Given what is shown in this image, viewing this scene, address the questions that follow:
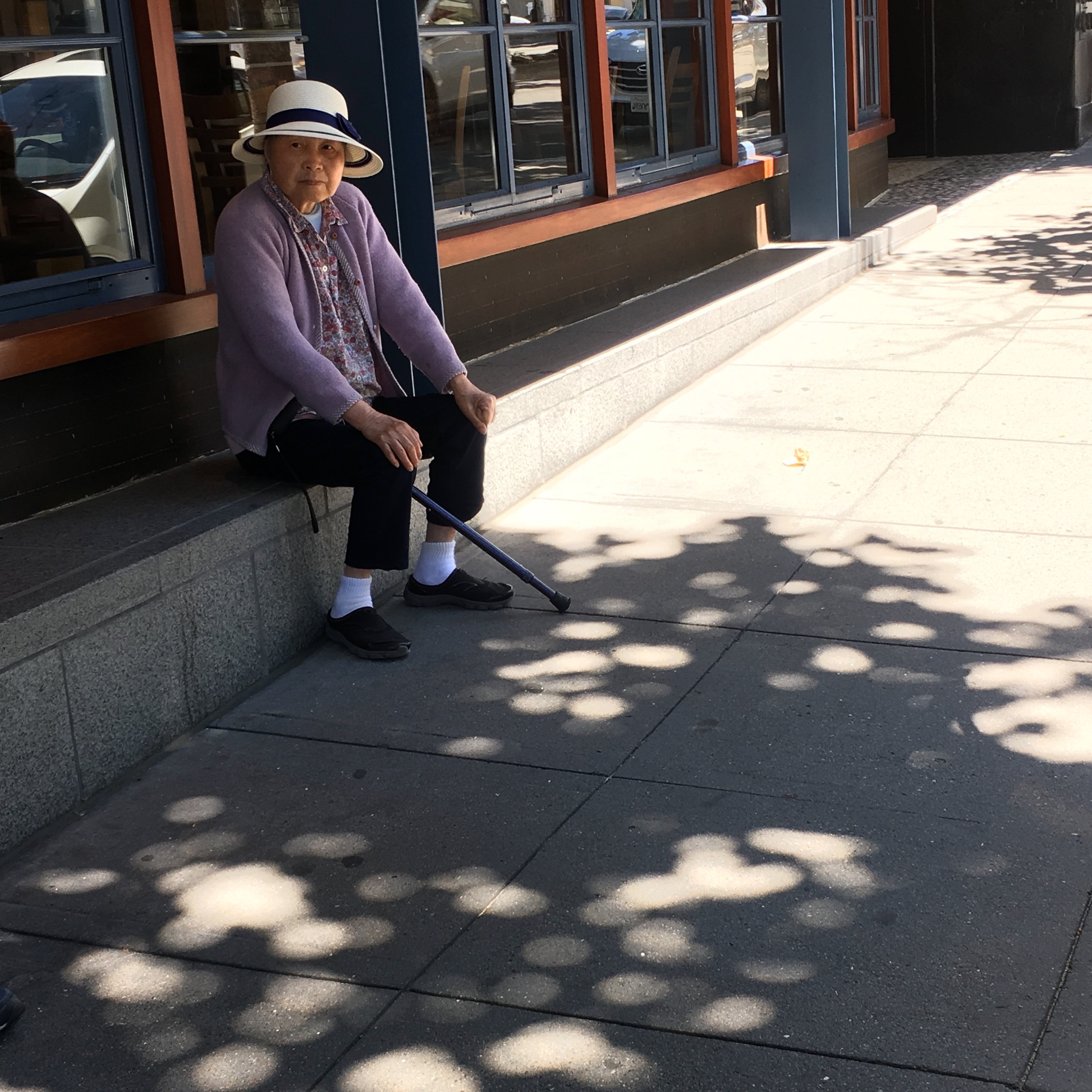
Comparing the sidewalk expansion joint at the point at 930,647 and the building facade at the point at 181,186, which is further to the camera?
the building facade at the point at 181,186

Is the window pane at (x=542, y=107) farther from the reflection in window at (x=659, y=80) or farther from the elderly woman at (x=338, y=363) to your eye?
the elderly woman at (x=338, y=363)

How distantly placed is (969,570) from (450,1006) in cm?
284

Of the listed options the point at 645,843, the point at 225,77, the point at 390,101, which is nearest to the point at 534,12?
the point at 390,101

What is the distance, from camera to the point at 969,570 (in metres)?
5.06

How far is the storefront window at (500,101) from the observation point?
7094 millimetres

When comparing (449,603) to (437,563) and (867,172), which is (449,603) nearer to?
(437,563)

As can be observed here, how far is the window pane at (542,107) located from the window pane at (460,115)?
22 centimetres

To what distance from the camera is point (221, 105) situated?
542 cm

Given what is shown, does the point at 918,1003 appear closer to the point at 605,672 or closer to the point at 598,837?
the point at 598,837

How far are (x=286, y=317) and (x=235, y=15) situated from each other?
64.1 inches

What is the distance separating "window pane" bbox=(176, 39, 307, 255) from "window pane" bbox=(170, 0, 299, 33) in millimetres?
57

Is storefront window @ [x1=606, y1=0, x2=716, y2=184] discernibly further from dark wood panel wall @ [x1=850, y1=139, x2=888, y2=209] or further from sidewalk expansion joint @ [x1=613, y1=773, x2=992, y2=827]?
sidewalk expansion joint @ [x1=613, y1=773, x2=992, y2=827]

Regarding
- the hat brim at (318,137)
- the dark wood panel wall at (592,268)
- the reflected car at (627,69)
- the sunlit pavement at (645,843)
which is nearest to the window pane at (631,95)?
the reflected car at (627,69)

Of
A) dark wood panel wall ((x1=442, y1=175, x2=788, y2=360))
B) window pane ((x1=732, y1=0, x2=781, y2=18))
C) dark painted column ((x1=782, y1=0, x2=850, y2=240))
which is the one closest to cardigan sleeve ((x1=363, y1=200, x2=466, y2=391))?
dark wood panel wall ((x1=442, y1=175, x2=788, y2=360))
